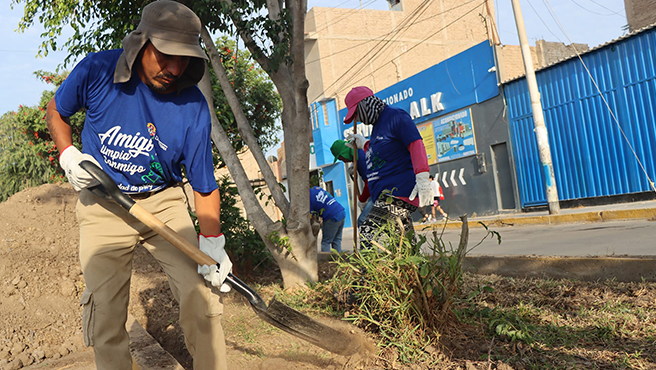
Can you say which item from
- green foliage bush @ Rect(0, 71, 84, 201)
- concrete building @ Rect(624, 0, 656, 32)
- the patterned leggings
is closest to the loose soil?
the patterned leggings

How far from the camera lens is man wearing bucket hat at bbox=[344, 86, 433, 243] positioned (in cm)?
351

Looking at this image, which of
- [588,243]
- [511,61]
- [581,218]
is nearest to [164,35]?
[588,243]

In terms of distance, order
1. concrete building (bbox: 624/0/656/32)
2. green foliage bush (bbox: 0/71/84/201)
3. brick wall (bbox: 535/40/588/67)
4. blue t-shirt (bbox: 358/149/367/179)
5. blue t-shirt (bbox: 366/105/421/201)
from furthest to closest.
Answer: concrete building (bbox: 624/0/656/32), brick wall (bbox: 535/40/588/67), green foliage bush (bbox: 0/71/84/201), blue t-shirt (bbox: 358/149/367/179), blue t-shirt (bbox: 366/105/421/201)

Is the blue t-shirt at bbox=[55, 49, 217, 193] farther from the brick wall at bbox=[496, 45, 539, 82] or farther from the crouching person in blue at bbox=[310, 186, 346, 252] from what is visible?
the brick wall at bbox=[496, 45, 539, 82]

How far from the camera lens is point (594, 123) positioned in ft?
40.9

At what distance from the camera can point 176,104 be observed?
2516 mm

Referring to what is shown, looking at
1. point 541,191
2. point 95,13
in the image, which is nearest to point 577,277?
point 95,13

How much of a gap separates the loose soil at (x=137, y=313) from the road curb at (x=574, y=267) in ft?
0.88

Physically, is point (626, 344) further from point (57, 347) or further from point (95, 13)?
point (95, 13)

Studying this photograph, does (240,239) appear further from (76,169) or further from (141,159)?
(76,169)

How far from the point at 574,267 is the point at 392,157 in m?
1.52

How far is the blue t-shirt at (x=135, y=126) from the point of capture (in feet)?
7.86

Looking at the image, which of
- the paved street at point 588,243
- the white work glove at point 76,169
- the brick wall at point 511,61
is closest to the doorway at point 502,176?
the brick wall at point 511,61

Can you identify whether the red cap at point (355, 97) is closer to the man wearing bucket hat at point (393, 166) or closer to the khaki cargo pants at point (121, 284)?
the man wearing bucket hat at point (393, 166)
